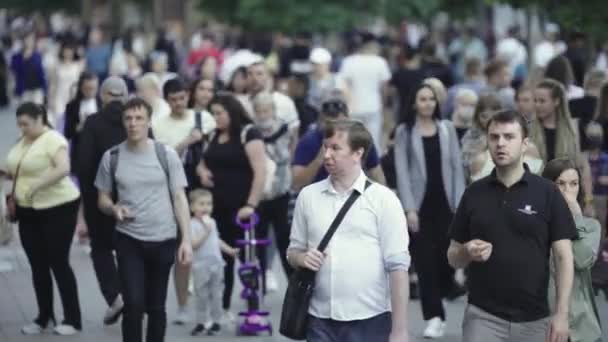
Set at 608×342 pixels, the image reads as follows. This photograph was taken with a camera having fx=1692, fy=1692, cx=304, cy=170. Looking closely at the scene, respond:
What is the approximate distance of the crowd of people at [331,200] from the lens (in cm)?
763

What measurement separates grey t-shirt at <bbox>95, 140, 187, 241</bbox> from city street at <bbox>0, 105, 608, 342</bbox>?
1.85 metres

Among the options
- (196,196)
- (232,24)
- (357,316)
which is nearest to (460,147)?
(196,196)

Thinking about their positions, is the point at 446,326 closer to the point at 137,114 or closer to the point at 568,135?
the point at 568,135

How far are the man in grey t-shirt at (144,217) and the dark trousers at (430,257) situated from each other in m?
2.16

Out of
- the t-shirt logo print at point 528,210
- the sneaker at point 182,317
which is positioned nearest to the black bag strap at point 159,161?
the sneaker at point 182,317

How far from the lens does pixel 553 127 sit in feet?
38.0

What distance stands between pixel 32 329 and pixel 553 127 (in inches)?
155

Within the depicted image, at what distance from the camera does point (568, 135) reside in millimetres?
11461

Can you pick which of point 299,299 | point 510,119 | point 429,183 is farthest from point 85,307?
point 510,119

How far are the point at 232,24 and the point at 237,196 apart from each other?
32.5 m

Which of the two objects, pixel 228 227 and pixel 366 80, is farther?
pixel 366 80

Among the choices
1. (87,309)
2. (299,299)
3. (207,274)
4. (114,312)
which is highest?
(299,299)

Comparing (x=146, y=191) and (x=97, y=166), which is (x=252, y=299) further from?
(x=146, y=191)

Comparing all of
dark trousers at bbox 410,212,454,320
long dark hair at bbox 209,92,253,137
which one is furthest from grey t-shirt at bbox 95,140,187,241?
dark trousers at bbox 410,212,454,320
